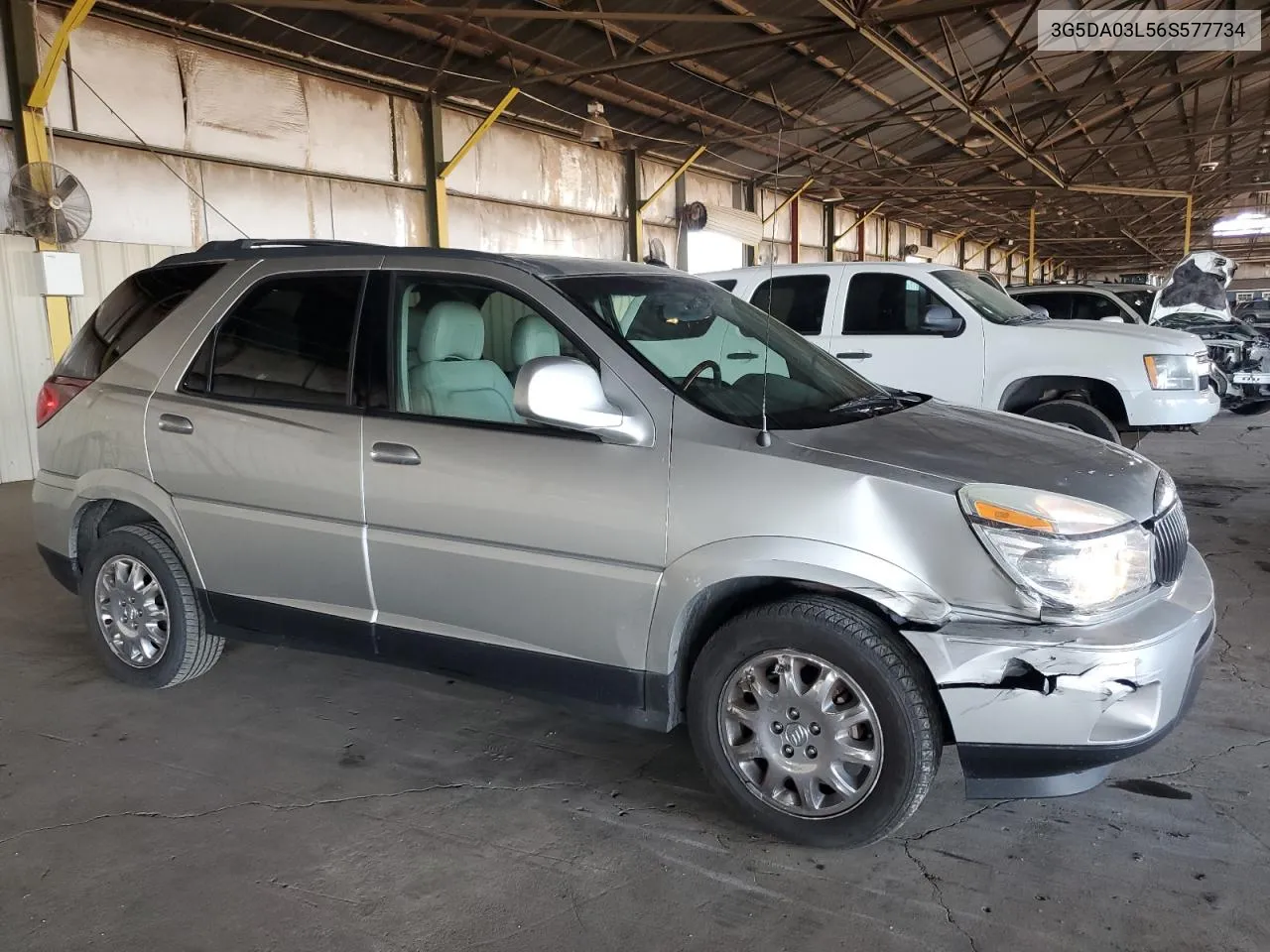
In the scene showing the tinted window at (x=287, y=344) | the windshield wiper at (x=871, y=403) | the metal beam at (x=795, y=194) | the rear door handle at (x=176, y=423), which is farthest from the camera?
the metal beam at (x=795, y=194)

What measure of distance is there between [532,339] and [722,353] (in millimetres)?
691


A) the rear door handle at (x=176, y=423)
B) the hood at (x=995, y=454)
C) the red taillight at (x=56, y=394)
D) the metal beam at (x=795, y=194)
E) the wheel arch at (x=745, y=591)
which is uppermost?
the metal beam at (x=795, y=194)

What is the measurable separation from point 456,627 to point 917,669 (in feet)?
4.95

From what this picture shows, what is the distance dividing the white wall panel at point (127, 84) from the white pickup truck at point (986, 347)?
20.4 ft

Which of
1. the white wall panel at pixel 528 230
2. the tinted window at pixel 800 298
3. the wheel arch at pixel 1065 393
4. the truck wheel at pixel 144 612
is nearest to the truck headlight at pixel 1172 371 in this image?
the wheel arch at pixel 1065 393

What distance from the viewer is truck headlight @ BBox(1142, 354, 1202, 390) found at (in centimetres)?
688

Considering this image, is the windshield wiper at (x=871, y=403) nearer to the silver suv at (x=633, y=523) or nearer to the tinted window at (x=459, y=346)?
the silver suv at (x=633, y=523)

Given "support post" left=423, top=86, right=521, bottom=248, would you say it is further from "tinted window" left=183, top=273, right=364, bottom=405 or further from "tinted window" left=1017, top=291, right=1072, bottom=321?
"tinted window" left=183, top=273, right=364, bottom=405

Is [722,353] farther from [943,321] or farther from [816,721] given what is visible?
[943,321]

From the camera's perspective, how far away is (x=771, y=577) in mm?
2664

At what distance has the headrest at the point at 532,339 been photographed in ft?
10.6

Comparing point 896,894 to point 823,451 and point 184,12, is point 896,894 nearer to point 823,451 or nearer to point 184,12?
point 823,451

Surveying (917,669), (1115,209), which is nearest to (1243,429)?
(917,669)

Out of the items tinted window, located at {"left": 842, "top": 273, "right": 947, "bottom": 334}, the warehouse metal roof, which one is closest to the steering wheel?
the warehouse metal roof
